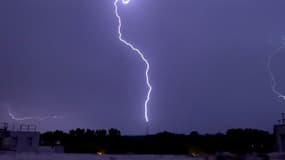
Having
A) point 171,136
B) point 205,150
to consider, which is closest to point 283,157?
point 205,150

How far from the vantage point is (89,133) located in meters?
55.5

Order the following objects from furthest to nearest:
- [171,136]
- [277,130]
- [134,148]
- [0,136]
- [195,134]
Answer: [195,134] < [171,136] < [134,148] < [0,136] < [277,130]

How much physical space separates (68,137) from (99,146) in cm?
1366

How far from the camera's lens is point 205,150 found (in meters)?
36.6

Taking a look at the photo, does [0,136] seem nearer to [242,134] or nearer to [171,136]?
[171,136]

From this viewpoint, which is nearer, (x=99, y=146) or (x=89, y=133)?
(x=99, y=146)

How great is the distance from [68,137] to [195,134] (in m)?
17.0

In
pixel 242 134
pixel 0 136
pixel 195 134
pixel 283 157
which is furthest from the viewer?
pixel 195 134

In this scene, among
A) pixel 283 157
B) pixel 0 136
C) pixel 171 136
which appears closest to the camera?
pixel 283 157

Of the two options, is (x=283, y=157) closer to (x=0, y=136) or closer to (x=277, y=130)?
(x=277, y=130)

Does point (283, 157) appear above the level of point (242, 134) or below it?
below

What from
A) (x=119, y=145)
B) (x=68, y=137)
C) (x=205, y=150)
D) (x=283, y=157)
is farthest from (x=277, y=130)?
(x=68, y=137)

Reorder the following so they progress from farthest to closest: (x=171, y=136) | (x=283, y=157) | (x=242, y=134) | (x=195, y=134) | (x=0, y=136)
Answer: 1. (x=195, y=134)
2. (x=171, y=136)
3. (x=242, y=134)
4. (x=0, y=136)
5. (x=283, y=157)

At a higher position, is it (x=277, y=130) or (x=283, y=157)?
(x=277, y=130)
